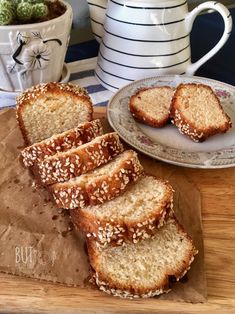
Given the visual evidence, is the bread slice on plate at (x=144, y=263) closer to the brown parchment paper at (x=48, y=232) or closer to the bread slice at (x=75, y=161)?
the brown parchment paper at (x=48, y=232)

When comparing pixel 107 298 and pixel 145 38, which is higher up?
pixel 145 38

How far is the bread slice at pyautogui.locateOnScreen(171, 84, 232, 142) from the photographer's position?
1121 mm

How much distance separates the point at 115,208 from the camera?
0.87 m

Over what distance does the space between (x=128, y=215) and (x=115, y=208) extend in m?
0.03

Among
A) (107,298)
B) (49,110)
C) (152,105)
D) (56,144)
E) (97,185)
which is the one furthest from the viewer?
(152,105)

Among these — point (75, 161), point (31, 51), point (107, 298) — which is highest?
point (31, 51)

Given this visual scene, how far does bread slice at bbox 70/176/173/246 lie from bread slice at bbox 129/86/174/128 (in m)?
0.27

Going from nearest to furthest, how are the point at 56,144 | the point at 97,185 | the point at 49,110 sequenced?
1. the point at 97,185
2. the point at 56,144
3. the point at 49,110

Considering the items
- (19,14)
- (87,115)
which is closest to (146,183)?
(87,115)

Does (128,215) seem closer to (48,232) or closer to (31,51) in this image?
(48,232)

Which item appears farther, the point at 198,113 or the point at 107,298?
the point at 198,113

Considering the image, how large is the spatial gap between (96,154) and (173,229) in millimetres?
224

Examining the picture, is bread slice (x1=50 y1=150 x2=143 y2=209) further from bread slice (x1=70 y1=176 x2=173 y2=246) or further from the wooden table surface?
the wooden table surface

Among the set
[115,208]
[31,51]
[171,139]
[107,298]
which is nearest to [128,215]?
[115,208]
